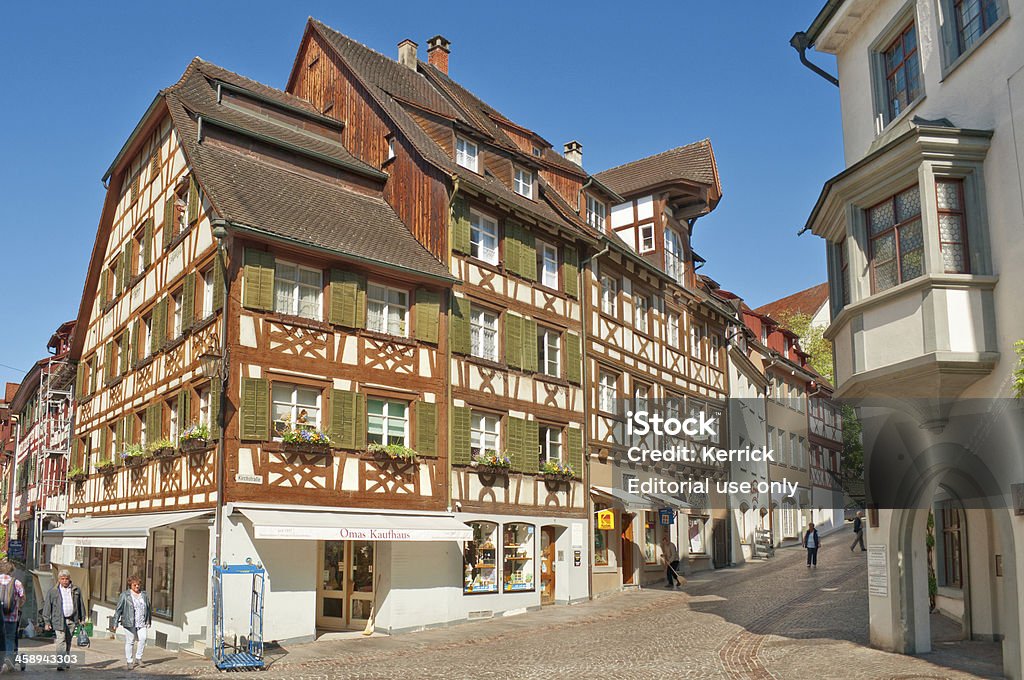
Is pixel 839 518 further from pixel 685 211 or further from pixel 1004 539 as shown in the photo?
pixel 1004 539

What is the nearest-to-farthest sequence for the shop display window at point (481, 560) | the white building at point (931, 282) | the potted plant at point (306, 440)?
the white building at point (931, 282) → the potted plant at point (306, 440) → the shop display window at point (481, 560)

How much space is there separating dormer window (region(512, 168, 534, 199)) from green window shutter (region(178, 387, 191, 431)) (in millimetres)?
10761

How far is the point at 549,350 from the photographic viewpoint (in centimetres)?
2639

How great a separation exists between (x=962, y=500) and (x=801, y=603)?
8717 mm

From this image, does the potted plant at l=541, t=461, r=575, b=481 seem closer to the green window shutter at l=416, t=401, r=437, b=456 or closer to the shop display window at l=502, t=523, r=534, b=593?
the shop display window at l=502, t=523, r=534, b=593

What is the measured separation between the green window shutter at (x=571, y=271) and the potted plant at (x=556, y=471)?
462 cm

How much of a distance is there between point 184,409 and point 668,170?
19497mm

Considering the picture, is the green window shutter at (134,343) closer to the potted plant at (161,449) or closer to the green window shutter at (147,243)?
A: the green window shutter at (147,243)

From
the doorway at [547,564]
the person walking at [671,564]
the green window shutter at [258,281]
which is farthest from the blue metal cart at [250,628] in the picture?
the person walking at [671,564]

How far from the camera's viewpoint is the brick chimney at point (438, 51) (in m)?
33.3

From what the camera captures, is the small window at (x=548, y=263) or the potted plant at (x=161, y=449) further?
the small window at (x=548, y=263)

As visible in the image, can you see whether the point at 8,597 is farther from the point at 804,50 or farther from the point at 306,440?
the point at 804,50

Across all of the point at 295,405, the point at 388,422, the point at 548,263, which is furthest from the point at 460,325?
the point at 295,405

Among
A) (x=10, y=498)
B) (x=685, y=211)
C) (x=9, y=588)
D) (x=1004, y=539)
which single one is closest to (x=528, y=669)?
(x=1004, y=539)
